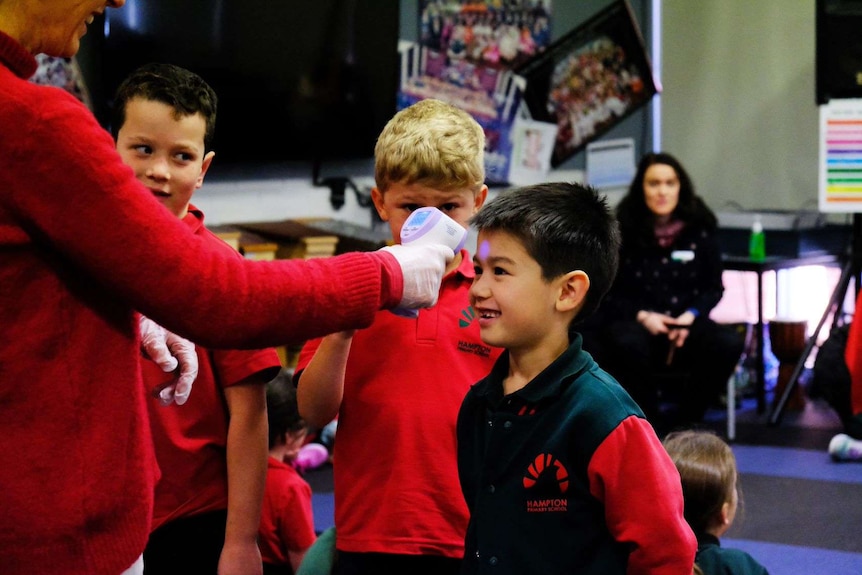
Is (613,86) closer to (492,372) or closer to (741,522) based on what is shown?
(741,522)

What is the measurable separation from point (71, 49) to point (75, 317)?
299mm

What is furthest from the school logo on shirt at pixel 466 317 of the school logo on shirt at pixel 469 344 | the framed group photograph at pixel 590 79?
the framed group photograph at pixel 590 79

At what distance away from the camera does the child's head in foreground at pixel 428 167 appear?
1.68 meters

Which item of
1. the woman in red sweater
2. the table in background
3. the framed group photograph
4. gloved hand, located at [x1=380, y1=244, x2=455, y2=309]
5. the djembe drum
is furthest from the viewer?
the framed group photograph

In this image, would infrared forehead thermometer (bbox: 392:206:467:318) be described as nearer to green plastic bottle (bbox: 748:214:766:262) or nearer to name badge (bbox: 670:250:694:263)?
name badge (bbox: 670:250:694:263)

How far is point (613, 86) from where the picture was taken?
653 cm

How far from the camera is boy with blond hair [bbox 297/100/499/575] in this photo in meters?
1.61

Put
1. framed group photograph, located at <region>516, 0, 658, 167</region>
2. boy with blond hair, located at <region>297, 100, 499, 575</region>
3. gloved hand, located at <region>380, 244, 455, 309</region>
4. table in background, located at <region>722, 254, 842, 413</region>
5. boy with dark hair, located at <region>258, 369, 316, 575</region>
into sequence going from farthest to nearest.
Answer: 1. framed group photograph, located at <region>516, 0, 658, 167</region>
2. table in background, located at <region>722, 254, 842, 413</region>
3. boy with dark hair, located at <region>258, 369, 316, 575</region>
4. boy with blond hair, located at <region>297, 100, 499, 575</region>
5. gloved hand, located at <region>380, 244, 455, 309</region>

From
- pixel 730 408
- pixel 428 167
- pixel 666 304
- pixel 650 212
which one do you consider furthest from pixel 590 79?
pixel 428 167

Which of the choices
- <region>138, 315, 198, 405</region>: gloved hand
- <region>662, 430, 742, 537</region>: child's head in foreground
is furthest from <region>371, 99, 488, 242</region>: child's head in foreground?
<region>662, 430, 742, 537</region>: child's head in foreground

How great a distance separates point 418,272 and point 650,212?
374cm

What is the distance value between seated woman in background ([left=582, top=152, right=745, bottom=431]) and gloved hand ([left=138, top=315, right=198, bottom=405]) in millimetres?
3226

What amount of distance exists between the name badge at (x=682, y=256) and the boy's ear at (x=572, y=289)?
335cm

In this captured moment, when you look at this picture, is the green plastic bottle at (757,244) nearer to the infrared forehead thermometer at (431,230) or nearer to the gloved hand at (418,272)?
the infrared forehead thermometer at (431,230)
